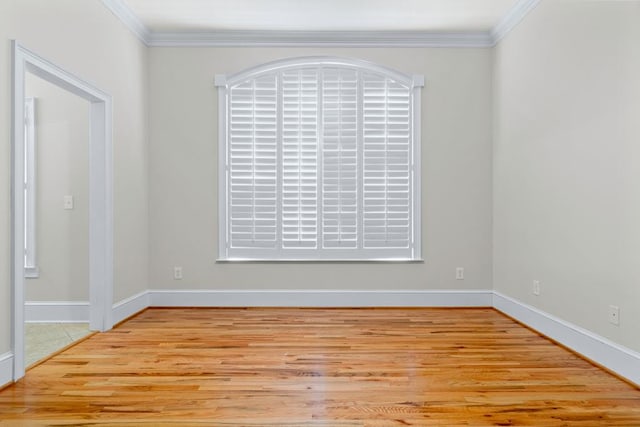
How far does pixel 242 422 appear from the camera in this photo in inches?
94.2

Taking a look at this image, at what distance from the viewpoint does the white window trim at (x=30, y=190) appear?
15.2 ft

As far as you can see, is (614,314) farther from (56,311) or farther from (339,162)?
(56,311)

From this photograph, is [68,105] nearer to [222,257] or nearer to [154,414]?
[222,257]

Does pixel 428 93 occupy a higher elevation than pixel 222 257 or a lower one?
higher

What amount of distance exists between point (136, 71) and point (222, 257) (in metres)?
2.11

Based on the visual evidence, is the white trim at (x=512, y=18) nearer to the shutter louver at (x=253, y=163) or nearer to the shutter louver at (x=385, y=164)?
the shutter louver at (x=385, y=164)

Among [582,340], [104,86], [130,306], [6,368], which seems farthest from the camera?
[130,306]

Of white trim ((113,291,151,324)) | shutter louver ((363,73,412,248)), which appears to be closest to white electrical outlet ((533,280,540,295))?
shutter louver ((363,73,412,248))

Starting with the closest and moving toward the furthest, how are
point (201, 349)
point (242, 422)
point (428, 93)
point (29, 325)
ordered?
point (242, 422)
point (201, 349)
point (29, 325)
point (428, 93)

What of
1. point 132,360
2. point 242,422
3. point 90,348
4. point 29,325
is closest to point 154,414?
point 242,422

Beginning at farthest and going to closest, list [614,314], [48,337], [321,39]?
[321,39]
[48,337]
[614,314]

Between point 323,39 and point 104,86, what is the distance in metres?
2.27

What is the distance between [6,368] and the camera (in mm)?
2889

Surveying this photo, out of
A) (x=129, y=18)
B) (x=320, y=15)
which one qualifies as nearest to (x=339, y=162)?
(x=320, y=15)
